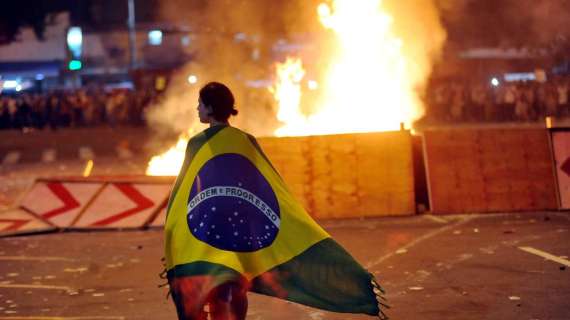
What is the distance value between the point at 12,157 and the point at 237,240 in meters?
23.3

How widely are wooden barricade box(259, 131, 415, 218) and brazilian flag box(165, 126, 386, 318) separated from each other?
691 centimetres

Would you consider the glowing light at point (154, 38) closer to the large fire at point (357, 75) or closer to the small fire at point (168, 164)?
the large fire at point (357, 75)

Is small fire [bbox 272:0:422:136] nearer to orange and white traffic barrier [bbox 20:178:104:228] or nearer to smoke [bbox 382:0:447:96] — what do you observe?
smoke [bbox 382:0:447:96]

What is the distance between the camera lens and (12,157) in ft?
85.7

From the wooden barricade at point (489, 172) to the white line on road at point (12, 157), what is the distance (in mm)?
16173

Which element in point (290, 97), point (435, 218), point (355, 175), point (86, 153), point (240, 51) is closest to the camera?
point (435, 218)

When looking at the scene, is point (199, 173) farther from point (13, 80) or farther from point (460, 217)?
point (13, 80)

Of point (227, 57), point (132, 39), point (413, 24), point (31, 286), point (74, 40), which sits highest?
point (132, 39)

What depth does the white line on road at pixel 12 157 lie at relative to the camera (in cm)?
2482

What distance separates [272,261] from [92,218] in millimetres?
7356

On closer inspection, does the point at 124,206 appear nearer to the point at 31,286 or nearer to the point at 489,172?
the point at 31,286

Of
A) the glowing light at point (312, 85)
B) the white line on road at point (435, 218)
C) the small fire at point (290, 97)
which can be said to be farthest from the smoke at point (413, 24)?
the white line on road at point (435, 218)

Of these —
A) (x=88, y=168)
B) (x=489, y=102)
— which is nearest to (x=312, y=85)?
(x=88, y=168)

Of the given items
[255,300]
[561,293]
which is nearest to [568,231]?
[561,293]
